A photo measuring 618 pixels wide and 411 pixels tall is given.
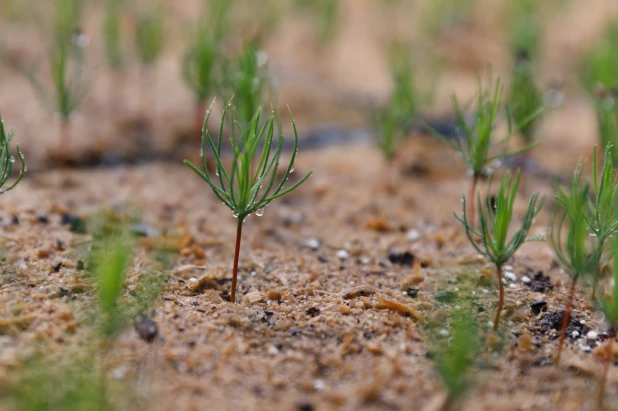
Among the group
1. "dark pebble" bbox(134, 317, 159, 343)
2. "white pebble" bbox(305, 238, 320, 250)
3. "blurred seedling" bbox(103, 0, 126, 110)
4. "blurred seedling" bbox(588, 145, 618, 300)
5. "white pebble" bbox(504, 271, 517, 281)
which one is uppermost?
"blurred seedling" bbox(103, 0, 126, 110)

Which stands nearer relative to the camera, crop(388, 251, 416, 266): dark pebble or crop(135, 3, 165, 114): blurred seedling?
crop(388, 251, 416, 266): dark pebble

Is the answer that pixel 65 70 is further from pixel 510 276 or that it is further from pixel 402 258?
pixel 510 276

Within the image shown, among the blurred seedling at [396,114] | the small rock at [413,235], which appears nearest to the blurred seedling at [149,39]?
the blurred seedling at [396,114]

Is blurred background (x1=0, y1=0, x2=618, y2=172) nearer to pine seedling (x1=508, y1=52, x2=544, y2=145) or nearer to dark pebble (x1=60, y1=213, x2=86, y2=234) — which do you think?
pine seedling (x1=508, y1=52, x2=544, y2=145)

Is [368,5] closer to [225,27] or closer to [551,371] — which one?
[225,27]

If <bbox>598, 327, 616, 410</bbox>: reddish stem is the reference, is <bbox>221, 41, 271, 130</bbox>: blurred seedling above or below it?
above

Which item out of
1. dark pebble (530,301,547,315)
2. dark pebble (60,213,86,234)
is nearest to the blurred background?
dark pebble (60,213,86,234)

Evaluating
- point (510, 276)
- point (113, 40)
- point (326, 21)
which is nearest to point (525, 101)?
point (510, 276)
